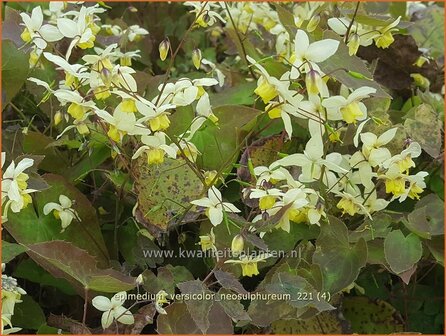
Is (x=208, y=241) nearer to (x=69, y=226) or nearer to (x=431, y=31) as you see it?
(x=69, y=226)

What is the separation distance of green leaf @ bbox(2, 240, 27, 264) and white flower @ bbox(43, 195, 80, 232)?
0.19 ft

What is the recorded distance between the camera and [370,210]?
3.09 feet

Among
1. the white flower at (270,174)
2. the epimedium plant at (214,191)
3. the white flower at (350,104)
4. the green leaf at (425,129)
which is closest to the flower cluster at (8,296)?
the epimedium plant at (214,191)

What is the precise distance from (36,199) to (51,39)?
211 millimetres

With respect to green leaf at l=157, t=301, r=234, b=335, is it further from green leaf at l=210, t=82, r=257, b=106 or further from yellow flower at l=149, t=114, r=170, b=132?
green leaf at l=210, t=82, r=257, b=106

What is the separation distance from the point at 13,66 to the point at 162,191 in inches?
11.2

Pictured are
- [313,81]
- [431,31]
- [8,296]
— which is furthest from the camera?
[431,31]

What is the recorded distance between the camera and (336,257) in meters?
0.89

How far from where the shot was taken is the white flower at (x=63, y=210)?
95 cm

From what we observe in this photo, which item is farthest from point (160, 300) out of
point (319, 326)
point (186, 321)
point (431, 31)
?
point (431, 31)

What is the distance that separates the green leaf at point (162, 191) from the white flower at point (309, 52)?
0.19 m

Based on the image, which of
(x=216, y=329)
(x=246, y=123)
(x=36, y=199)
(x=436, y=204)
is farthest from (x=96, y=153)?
(x=436, y=204)

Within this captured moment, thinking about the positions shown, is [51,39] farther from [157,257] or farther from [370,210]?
[370,210]

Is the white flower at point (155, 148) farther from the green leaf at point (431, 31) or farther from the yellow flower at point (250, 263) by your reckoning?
the green leaf at point (431, 31)
